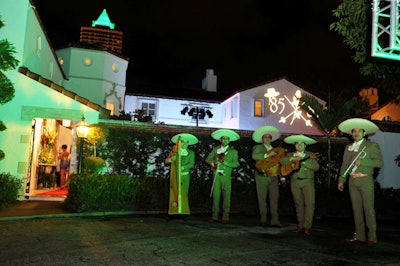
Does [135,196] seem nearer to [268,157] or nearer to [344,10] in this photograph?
[268,157]

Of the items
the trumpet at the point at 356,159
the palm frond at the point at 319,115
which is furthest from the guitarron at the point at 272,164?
the palm frond at the point at 319,115

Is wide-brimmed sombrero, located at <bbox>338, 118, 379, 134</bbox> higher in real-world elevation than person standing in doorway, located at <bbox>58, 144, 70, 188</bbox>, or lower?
higher

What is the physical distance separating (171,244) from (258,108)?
2306 cm

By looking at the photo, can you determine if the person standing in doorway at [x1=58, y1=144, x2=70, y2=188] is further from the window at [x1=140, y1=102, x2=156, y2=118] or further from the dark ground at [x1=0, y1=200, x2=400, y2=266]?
the window at [x1=140, y1=102, x2=156, y2=118]

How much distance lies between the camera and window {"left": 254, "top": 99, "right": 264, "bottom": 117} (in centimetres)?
2838

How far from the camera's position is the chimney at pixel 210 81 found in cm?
3491

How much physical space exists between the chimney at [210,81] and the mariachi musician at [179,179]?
25619 millimetres

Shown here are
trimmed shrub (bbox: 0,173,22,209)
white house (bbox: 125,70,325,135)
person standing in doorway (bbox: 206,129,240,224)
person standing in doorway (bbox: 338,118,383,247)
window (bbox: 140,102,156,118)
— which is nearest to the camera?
person standing in doorway (bbox: 338,118,383,247)

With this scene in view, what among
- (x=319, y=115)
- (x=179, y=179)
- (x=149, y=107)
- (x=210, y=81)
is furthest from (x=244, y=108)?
(x=179, y=179)

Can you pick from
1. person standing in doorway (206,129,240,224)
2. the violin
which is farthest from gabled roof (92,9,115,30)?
the violin

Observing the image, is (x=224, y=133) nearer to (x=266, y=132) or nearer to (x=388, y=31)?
(x=266, y=132)

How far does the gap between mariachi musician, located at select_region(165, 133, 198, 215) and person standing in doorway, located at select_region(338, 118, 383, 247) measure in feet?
12.1

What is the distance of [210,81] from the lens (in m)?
35.0

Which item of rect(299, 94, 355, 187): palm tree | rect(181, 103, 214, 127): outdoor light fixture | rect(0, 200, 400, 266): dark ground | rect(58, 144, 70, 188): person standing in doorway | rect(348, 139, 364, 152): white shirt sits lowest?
rect(0, 200, 400, 266): dark ground
